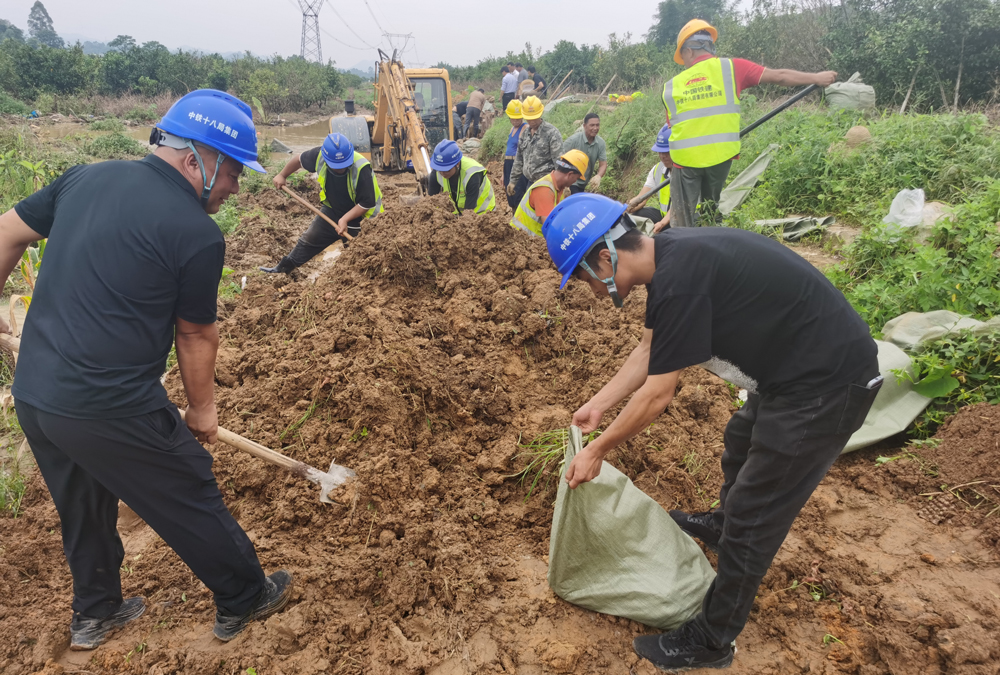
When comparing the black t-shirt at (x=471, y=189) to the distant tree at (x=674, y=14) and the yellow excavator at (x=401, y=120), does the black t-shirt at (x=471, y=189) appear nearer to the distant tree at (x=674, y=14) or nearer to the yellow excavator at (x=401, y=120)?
the yellow excavator at (x=401, y=120)

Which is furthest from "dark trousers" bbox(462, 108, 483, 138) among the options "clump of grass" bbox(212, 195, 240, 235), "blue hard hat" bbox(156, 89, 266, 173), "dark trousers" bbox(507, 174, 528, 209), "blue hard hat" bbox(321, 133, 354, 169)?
"blue hard hat" bbox(156, 89, 266, 173)

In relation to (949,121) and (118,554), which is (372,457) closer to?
(118,554)

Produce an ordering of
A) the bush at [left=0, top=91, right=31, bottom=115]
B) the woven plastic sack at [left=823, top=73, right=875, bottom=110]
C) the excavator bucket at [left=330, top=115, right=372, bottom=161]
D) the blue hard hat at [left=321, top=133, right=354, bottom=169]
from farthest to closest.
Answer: the bush at [left=0, top=91, right=31, bottom=115] → the excavator bucket at [left=330, top=115, right=372, bottom=161] → the woven plastic sack at [left=823, top=73, right=875, bottom=110] → the blue hard hat at [left=321, top=133, right=354, bottom=169]

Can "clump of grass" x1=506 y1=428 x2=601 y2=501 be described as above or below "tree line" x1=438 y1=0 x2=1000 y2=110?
below

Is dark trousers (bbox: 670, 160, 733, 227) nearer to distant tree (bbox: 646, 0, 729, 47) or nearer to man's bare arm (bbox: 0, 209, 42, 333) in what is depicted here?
man's bare arm (bbox: 0, 209, 42, 333)

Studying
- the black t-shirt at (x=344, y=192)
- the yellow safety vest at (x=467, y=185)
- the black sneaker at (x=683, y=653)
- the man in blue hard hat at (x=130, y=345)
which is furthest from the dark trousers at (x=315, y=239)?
the black sneaker at (x=683, y=653)

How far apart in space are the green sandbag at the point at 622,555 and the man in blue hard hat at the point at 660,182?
375cm

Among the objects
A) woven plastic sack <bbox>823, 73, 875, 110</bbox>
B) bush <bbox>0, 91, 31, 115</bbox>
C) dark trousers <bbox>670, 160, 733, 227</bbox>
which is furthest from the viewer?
bush <bbox>0, 91, 31, 115</bbox>

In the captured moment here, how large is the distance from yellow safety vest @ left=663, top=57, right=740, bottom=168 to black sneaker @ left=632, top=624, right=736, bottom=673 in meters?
3.74

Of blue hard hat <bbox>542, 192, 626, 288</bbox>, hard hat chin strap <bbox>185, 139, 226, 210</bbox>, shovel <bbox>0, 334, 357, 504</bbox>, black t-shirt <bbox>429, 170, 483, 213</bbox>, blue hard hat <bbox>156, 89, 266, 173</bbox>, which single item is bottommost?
shovel <bbox>0, 334, 357, 504</bbox>

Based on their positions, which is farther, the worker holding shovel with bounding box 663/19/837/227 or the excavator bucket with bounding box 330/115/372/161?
the excavator bucket with bounding box 330/115/372/161

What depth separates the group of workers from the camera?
1.76 m

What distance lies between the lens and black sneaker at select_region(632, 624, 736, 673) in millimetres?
2096

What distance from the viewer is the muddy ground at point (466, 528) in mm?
2168
